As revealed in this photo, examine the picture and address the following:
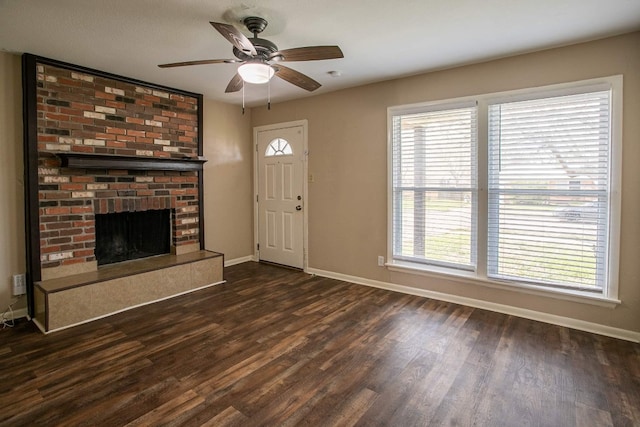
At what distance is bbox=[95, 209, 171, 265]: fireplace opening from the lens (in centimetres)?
388

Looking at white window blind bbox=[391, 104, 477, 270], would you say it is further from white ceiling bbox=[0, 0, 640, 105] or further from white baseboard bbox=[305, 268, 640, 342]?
white ceiling bbox=[0, 0, 640, 105]

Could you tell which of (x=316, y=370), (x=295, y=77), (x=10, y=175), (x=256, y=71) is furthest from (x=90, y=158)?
(x=316, y=370)

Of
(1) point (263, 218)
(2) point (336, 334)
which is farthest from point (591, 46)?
(1) point (263, 218)

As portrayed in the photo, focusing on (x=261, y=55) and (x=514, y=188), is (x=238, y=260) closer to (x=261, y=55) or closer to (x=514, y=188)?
(x=261, y=55)

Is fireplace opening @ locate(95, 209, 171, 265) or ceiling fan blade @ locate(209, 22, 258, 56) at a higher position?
ceiling fan blade @ locate(209, 22, 258, 56)

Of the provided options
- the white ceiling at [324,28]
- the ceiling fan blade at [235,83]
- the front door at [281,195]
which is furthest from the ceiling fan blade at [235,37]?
the front door at [281,195]

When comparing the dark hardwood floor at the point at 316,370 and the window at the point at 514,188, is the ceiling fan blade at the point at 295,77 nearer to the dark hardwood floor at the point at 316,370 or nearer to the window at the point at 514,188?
the window at the point at 514,188

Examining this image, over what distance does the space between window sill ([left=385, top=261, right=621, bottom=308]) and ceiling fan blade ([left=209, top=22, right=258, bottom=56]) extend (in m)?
2.74

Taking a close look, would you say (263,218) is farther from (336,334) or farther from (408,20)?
(408,20)

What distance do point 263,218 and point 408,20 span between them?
361 cm

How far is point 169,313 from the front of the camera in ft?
11.2

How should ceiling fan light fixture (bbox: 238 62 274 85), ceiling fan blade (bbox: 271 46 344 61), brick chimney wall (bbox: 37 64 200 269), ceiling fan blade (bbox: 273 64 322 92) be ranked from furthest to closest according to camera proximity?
brick chimney wall (bbox: 37 64 200 269)
ceiling fan blade (bbox: 273 64 322 92)
ceiling fan light fixture (bbox: 238 62 274 85)
ceiling fan blade (bbox: 271 46 344 61)

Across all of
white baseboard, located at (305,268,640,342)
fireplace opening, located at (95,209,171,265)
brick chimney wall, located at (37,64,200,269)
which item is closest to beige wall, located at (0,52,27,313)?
brick chimney wall, located at (37,64,200,269)

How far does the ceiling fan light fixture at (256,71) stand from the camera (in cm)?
238
